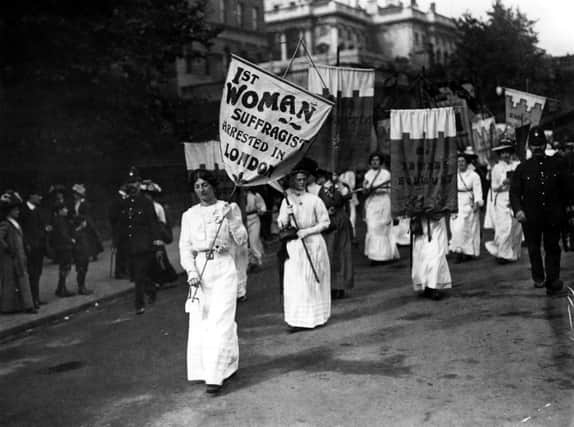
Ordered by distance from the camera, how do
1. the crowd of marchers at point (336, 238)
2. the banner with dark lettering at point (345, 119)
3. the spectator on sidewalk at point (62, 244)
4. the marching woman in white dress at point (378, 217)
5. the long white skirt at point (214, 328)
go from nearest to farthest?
the long white skirt at point (214, 328) < the crowd of marchers at point (336, 238) < the banner with dark lettering at point (345, 119) < the spectator on sidewalk at point (62, 244) < the marching woman in white dress at point (378, 217)

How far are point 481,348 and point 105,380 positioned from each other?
330 centimetres

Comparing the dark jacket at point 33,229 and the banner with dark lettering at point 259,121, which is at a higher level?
the banner with dark lettering at point 259,121

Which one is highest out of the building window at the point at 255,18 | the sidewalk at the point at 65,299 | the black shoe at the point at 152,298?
the building window at the point at 255,18

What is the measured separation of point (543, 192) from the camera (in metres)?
9.70

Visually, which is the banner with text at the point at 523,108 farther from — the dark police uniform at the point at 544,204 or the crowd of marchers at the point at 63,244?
the crowd of marchers at the point at 63,244

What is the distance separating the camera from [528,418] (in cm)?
526

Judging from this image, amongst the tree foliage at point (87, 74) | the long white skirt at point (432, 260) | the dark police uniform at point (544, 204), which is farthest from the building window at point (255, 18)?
the dark police uniform at point (544, 204)

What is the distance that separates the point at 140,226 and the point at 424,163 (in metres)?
3.72

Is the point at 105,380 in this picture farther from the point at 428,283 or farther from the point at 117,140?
the point at 117,140

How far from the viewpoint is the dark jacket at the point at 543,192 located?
9688 mm

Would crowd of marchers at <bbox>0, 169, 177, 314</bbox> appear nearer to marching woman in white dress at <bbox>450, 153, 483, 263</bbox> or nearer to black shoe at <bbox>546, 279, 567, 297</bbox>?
marching woman in white dress at <bbox>450, 153, 483, 263</bbox>

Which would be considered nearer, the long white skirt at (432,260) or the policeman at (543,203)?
the policeman at (543,203)

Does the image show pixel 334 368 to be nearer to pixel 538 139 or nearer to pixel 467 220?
pixel 538 139

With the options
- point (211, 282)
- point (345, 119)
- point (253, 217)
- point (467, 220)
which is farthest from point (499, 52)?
point (211, 282)
